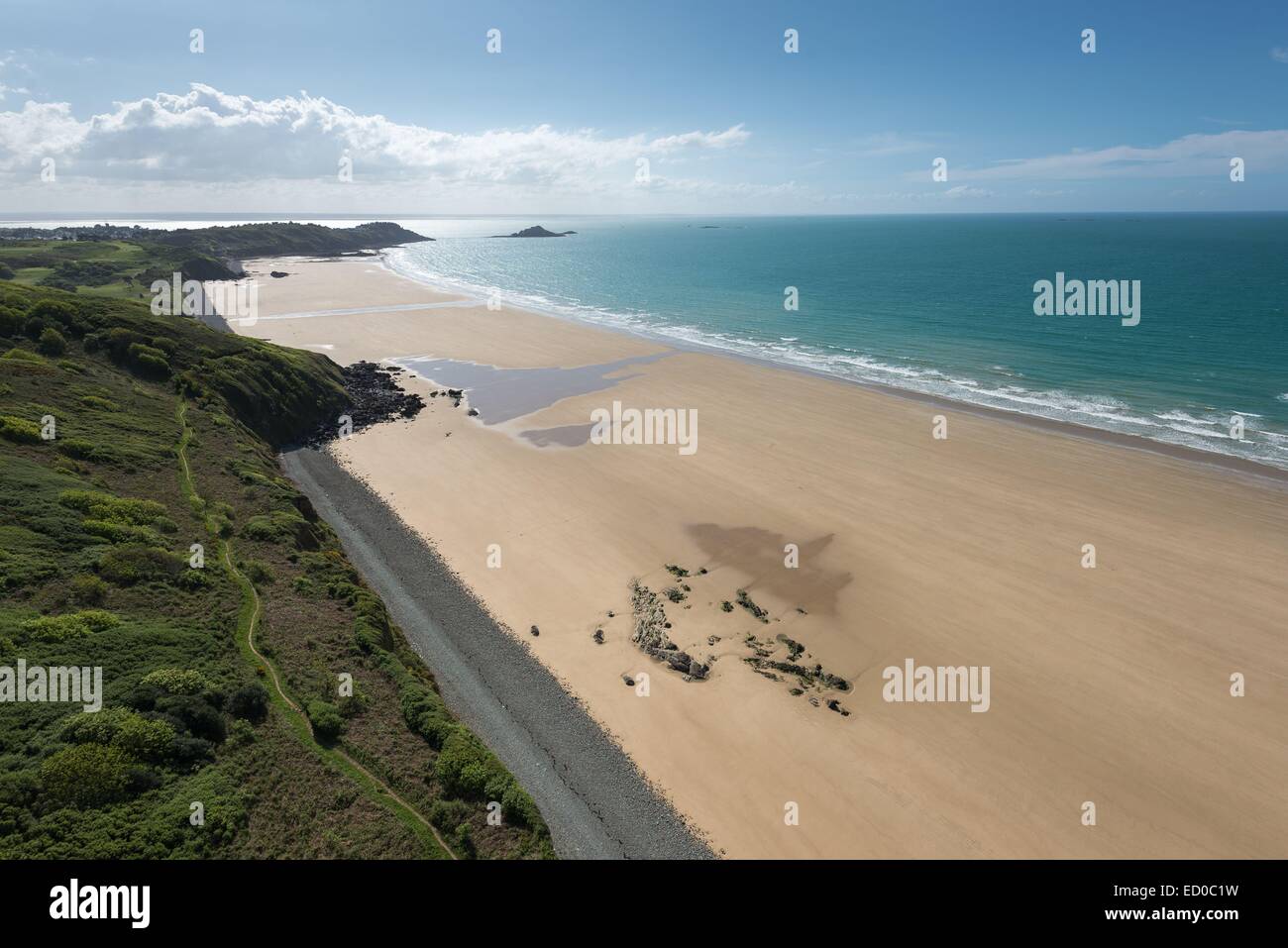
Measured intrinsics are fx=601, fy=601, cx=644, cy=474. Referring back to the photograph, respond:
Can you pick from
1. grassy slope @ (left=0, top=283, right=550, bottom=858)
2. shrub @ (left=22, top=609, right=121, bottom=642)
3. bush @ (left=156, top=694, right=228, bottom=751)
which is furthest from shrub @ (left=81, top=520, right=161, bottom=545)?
bush @ (left=156, top=694, right=228, bottom=751)

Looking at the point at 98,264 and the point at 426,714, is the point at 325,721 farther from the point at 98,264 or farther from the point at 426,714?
the point at 98,264

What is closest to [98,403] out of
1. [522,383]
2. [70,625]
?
[70,625]

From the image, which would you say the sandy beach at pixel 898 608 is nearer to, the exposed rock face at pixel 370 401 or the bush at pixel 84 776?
the exposed rock face at pixel 370 401

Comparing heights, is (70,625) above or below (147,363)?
below

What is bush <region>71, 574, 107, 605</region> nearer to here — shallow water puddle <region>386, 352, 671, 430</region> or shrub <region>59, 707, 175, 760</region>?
shrub <region>59, 707, 175, 760</region>

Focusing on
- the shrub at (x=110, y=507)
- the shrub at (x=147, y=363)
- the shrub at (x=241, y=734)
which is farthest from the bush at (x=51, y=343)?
the shrub at (x=241, y=734)
